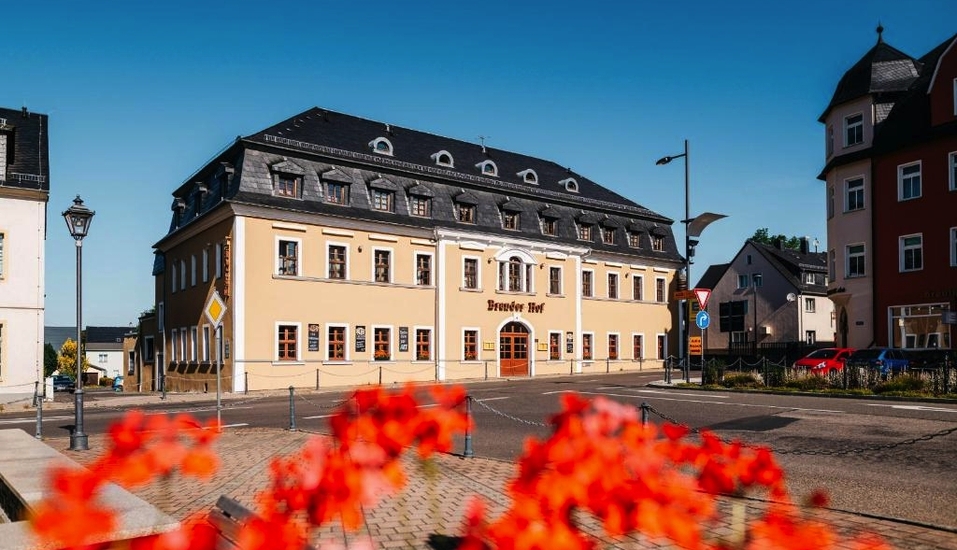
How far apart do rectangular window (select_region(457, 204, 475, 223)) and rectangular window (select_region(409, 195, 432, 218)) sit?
2.05 meters

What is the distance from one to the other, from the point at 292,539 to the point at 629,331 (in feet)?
149

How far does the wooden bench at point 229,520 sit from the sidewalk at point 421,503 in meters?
0.86

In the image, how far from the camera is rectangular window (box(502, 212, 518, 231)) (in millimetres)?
40409

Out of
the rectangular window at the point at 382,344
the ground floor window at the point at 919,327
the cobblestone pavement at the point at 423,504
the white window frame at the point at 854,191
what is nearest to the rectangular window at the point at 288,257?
the rectangular window at the point at 382,344

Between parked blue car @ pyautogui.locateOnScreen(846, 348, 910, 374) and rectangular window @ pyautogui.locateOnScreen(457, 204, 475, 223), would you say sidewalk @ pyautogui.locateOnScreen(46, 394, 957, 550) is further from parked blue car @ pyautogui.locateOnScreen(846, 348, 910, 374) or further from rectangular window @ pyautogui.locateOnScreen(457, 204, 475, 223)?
rectangular window @ pyautogui.locateOnScreen(457, 204, 475, 223)

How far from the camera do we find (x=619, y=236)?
46.2 metres

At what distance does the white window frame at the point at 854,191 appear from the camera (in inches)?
1267

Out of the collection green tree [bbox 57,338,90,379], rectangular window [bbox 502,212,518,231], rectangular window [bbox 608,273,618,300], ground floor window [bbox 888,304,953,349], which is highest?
rectangular window [bbox 502,212,518,231]

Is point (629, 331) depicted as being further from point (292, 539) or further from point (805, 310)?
point (292, 539)

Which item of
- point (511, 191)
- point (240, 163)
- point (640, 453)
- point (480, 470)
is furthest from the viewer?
point (511, 191)

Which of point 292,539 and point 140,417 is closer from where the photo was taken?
point 292,539

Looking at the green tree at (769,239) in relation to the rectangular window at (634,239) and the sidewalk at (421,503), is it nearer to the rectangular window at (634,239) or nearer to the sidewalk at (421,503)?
the rectangular window at (634,239)

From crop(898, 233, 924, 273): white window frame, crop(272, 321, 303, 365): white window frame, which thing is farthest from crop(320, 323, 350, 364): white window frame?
crop(898, 233, 924, 273): white window frame

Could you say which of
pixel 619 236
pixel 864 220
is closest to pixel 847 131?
pixel 864 220
